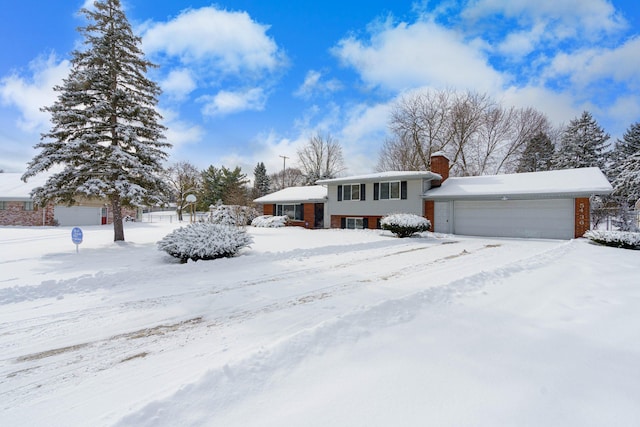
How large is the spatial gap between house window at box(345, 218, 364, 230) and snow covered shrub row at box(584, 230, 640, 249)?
12.4 meters

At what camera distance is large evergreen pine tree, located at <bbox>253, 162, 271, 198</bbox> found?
50.6 m

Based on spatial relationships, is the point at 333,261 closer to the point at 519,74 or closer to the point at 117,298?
the point at 117,298

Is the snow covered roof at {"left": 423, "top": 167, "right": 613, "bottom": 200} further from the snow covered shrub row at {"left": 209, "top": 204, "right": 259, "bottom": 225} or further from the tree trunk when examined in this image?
the tree trunk

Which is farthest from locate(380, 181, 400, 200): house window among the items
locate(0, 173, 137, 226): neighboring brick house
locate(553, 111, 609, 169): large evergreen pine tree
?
locate(553, 111, 609, 169): large evergreen pine tree

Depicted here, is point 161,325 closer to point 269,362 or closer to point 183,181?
point 269,362

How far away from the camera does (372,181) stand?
2095 cm

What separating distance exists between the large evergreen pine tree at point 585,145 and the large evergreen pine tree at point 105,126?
118 ft

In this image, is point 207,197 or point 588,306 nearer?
point 588,306

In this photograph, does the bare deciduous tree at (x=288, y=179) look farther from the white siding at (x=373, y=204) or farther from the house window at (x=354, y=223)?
the house window at (x=354, y=223)

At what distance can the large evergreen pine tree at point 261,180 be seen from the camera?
166 ft

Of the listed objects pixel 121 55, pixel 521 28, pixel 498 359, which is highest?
pixel 521 28

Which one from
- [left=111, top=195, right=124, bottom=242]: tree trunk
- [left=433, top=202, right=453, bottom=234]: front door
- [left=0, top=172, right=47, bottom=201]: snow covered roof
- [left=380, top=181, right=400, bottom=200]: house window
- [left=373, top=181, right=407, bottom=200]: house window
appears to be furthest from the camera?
[left=0, top=172, right=47, bottom=201]: snow covered roof

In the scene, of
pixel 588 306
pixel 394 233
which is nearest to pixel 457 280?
pixel 588 306

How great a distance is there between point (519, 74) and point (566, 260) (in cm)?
1482
